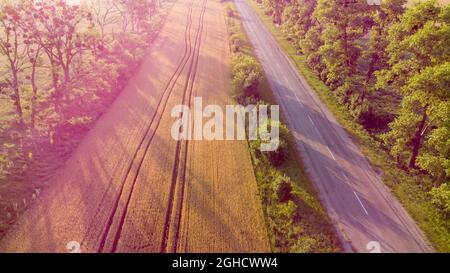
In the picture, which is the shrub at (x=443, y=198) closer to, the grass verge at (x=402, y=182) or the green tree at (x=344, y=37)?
the grass verge at (x=402, y=182)

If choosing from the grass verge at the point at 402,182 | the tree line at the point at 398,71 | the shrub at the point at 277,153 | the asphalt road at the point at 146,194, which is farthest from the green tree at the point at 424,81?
the asphalt road at the point at 146,194

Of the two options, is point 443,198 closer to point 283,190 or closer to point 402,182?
point 402,182

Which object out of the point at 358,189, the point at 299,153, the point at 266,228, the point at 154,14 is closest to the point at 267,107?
the point at 299,153

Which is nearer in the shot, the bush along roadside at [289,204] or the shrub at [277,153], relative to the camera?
the bush along roadside at [289,204]

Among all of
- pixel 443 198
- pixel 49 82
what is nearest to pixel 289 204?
pixel 443 198

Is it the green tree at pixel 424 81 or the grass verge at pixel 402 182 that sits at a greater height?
the green tree at pixel 424 81
